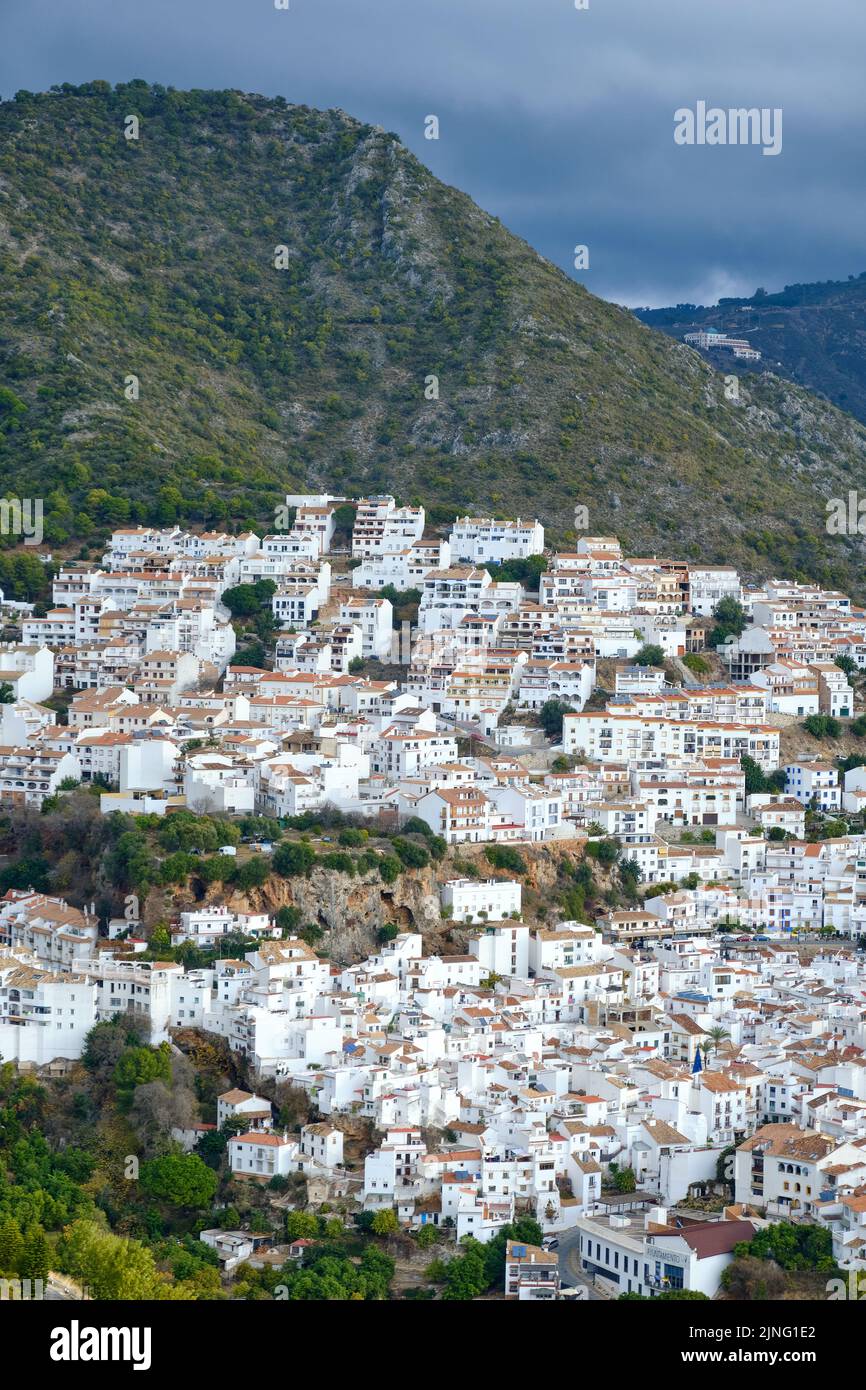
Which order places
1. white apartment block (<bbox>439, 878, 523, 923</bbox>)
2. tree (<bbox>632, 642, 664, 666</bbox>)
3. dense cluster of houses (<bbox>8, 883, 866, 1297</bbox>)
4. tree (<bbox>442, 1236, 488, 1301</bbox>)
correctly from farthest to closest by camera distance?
tree (<bbox>632, 642, 664, 666</bbox>), white apartment block (<bbox>439, 878, 523, 923</bbox>), dense cluster of houses (<bbox>8, 883, 866, 1297</bbox>), tree (<bbox>442, 1236, 488, 1301</bbox>)

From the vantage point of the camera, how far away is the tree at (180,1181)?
2612 cm

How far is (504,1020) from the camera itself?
98.8ft

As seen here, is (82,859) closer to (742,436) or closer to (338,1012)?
(338,1012)

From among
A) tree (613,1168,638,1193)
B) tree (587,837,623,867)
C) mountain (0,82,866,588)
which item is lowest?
tree (613,1168,638,1193)

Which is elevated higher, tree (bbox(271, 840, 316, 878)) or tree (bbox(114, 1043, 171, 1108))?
tree (bbox(271, 840, 316, 878))

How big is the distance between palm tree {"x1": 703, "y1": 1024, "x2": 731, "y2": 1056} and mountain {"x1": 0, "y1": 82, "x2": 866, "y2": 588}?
73.8 feet

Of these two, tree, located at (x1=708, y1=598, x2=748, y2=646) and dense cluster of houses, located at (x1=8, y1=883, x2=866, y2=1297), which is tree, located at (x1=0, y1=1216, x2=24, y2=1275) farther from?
tree, located at (x1=708, y1=598, x2=748, y2=646)

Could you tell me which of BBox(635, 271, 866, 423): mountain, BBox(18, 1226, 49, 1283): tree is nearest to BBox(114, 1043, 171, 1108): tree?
BBox(18, 1226, 49, 1283): tree

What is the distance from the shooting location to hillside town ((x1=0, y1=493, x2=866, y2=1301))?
26.3 m

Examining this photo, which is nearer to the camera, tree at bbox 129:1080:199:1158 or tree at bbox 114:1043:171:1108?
tree at bbox 129:1080:199:1158

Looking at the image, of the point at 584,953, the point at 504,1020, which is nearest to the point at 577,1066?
the point at 504,1020

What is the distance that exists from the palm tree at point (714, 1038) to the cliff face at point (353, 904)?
4.17 m

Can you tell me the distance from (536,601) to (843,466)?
77.8ft
